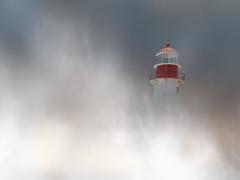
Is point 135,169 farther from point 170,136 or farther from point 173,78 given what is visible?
point 173,78

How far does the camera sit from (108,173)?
105ft

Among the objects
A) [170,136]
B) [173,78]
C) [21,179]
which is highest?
[173,78]

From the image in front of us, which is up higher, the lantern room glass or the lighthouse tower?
the lantern room glass

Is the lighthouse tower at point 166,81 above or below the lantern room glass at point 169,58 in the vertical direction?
below

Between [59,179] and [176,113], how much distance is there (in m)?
7.67

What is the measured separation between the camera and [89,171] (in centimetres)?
3209

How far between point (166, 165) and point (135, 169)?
2.02 metres

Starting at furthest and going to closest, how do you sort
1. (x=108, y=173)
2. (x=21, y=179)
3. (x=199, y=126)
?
1. (x=199, y=126)
2. (x=108, y=173)
3. (x=21, y=179)

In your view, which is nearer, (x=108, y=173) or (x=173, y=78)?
(x=173, y=78)

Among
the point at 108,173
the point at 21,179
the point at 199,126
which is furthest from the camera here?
the point at 199,126

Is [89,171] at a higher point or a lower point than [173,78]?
lower

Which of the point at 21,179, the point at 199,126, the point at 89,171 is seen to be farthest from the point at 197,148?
the point at 21,179

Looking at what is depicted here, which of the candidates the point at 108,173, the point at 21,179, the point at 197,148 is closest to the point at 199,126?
the point at 197,148

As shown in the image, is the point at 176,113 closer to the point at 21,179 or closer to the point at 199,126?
the point at 199,126
